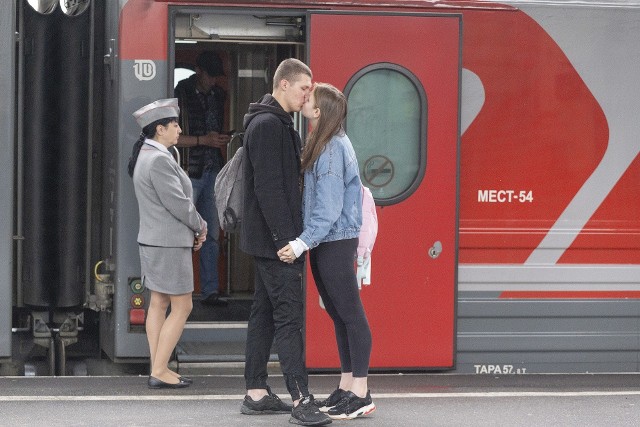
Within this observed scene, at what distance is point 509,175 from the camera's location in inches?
296

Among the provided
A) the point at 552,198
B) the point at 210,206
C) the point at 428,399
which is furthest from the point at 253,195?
the point at 210,206

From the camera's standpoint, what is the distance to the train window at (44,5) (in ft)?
25.5

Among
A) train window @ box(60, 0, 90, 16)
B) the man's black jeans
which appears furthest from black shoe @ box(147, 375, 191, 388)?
train window @ box(60, 0, 90, 16)

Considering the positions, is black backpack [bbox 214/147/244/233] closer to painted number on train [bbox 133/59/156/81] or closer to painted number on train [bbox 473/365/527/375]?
painted number on train [bbox 133/59/156/81]

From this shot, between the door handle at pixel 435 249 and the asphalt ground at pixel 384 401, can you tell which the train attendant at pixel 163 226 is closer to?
the asphalt ground at pixel 384 401

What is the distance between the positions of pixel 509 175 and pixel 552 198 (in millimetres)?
300

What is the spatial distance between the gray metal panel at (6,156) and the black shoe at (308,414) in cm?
206

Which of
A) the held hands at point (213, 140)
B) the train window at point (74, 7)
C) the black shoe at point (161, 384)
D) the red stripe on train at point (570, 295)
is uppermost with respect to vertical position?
the train window at point (74, 7)

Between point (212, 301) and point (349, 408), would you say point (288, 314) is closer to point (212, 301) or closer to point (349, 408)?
point (349, 408)

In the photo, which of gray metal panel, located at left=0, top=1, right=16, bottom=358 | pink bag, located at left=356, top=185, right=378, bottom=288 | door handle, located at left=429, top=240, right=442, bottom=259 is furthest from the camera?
door handle, located at left=429, top=240, right=442, bottom=259

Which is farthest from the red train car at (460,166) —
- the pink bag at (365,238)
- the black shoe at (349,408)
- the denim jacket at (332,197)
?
the denim jacket at (332,197)

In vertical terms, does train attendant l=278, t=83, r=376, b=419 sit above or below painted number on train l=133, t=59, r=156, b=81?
below

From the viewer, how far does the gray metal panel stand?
23.6 feet

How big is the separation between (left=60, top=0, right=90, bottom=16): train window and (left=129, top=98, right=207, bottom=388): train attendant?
126 centimetres
